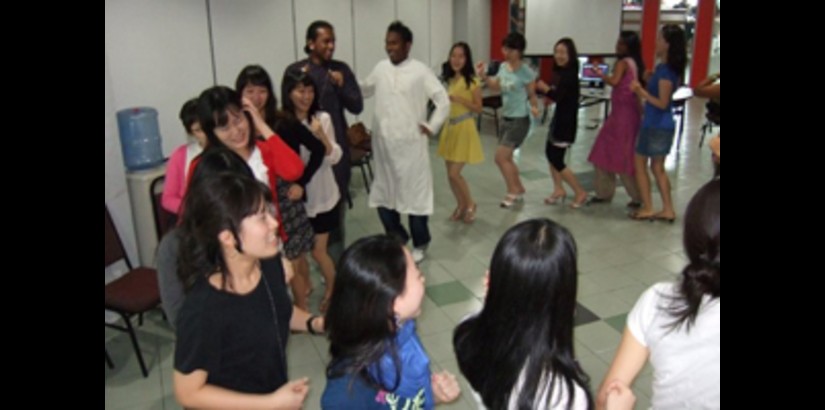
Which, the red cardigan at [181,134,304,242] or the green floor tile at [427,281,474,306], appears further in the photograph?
the green floor tile at [427,281,474,306]

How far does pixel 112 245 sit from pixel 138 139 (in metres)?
0.85

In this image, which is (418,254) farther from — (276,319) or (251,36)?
(251,36)

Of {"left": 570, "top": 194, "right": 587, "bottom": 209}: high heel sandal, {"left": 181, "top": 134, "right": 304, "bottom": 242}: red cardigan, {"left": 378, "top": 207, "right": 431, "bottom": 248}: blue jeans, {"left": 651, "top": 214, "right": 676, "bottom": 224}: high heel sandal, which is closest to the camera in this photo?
{"left": 181, "top": 134, "right": 304, "bottom": 242}: red cardigan

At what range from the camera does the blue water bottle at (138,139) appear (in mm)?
4039

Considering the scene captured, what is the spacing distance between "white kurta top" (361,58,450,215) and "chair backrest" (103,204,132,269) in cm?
163

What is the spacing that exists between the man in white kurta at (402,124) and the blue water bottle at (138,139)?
1446mm

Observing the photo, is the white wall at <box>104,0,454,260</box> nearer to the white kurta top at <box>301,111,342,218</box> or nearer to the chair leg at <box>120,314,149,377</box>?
the chair leg at <box>120,314,149,377</box>

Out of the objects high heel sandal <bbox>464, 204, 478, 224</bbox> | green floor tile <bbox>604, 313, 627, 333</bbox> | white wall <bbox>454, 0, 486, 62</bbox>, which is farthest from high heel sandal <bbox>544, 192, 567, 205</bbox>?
white wall <bbox>454, 0, 486, 62</bbox>

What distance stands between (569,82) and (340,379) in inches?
163

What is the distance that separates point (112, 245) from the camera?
354 cm

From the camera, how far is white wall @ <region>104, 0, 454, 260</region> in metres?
4.45
